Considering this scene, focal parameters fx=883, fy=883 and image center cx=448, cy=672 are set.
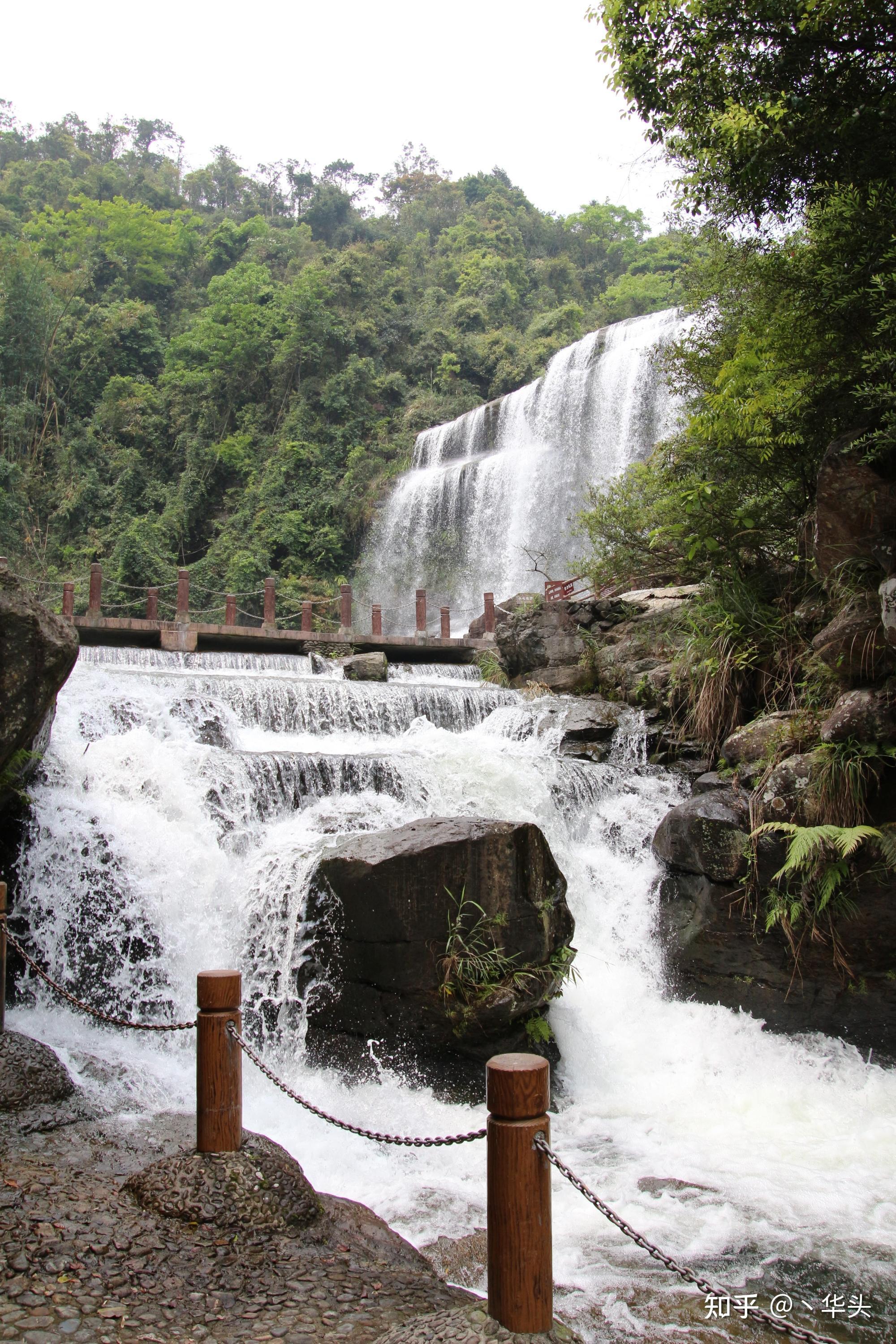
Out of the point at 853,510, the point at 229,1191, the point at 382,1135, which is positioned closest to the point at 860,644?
the point at 853,510

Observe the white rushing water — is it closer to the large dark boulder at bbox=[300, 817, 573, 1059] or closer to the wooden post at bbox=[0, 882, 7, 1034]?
the large dark boulder at bbox=[300, 817, 573, 1059]

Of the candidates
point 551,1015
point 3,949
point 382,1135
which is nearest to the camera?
point 382,1135

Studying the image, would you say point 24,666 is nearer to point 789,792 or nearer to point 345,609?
point 789,792

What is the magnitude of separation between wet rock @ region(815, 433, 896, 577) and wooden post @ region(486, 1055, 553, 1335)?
5.42 meters

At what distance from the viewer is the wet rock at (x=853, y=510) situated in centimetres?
664

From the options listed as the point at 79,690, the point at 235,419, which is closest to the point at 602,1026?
the point at 79,690

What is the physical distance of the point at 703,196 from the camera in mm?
7820

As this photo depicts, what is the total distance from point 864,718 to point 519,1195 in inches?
208

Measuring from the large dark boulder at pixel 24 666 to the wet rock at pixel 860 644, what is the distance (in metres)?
5.99

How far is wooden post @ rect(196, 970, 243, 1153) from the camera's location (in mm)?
3504

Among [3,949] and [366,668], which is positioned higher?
[366,668]

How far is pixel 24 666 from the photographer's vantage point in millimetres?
6129

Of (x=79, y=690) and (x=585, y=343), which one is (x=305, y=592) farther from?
(x=79, y=690)

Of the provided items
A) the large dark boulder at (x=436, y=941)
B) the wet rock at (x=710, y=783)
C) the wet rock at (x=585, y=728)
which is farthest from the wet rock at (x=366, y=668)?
the large dark boulder at (x=436, y=941)
